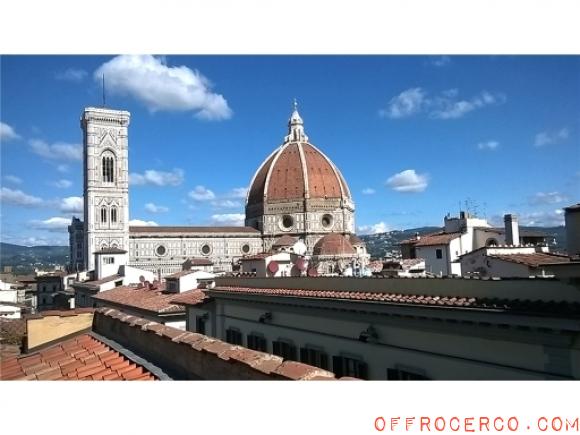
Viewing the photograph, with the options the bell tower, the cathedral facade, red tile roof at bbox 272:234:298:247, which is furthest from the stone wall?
the bell tower

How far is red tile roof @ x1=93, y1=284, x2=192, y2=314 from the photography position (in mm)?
18084

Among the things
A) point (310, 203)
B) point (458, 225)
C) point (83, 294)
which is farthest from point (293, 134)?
point (458, 225)

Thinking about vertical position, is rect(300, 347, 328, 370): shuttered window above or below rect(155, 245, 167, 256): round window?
below

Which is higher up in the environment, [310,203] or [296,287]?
[310,203]

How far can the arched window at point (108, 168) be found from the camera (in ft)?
229

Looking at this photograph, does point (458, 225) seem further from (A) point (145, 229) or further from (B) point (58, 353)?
(A) point (145, 229)

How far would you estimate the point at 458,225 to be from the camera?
22812 mm

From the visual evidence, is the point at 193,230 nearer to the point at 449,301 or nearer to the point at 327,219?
the point at 327,219

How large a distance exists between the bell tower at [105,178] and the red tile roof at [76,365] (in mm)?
60975

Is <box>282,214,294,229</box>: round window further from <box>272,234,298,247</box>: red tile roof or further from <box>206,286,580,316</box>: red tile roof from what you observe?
<box>206,286,580,316</box>: red tile roof

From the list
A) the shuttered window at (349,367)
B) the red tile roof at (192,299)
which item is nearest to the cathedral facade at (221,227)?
the red tile roof at (192,299)

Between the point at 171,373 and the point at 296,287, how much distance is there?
23.1ft

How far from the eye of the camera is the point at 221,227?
7469 cm

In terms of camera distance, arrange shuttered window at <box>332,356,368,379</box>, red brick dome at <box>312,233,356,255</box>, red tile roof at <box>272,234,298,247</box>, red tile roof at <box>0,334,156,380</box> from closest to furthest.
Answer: red tile roof at <box>0,334,156,380</box>, shuttered window at <box>332,356,368,379</box>, red brick dome at <box>312,233,356,255</box>, red tile roof at <box>272,234,298,247</box>
